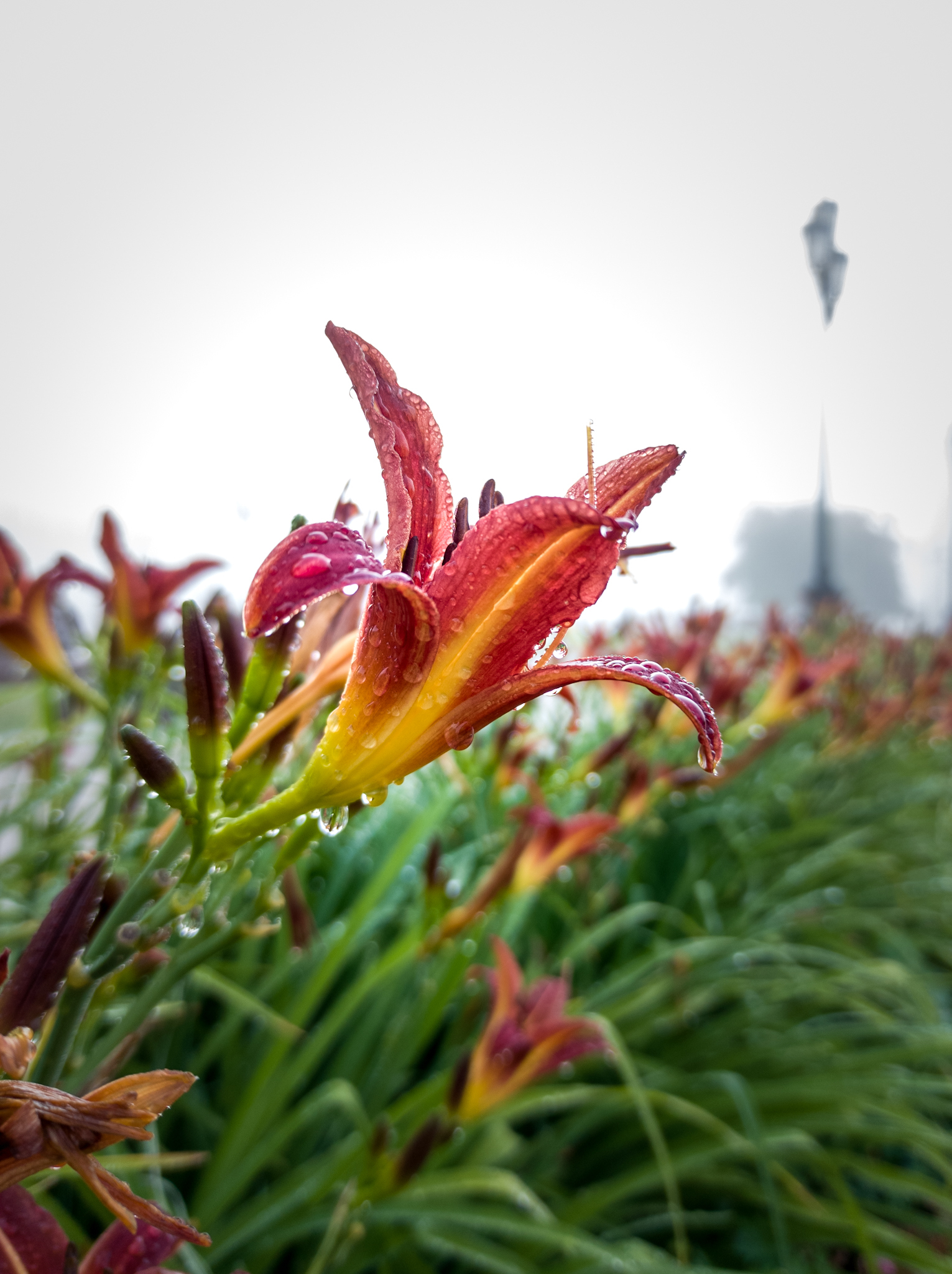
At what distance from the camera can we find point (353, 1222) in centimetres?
66

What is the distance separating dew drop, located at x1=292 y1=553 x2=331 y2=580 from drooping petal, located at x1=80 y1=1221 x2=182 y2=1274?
0.83 feet

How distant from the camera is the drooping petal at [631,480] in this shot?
29cm

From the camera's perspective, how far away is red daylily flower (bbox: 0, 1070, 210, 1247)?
8.3 inches

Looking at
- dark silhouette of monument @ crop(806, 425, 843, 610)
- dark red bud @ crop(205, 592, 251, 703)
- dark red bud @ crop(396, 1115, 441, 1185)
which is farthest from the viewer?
dark silhouette of monument @ crop(806, 425, 843, 610)

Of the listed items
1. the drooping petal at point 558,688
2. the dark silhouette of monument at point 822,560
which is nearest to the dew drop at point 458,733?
the drooping petal at point 558,688

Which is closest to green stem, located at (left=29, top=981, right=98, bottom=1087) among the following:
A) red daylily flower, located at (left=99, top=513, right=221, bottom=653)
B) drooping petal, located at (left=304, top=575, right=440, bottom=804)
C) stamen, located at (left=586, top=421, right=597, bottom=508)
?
drooping petal, located at (left=304, top=575, right=440, bottom=804)

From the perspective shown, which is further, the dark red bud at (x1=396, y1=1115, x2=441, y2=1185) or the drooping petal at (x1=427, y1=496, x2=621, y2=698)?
the dark red bud at (x1=396, y1=1115, x2=441, y2=1185)

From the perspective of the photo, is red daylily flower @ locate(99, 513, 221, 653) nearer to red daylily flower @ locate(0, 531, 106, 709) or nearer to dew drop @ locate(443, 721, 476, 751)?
red daylily flower @ locate(0, 531, 106, 709)

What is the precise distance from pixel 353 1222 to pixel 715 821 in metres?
1.47

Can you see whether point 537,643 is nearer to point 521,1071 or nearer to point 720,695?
point 521,1071

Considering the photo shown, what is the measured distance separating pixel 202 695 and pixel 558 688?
0.43ft

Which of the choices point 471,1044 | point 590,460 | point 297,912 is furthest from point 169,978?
point 471,1044

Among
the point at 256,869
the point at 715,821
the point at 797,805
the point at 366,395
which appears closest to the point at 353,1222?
the point at 256,869

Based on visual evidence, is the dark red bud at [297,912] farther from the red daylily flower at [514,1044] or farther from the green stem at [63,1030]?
the green stem at [63,1030]
